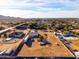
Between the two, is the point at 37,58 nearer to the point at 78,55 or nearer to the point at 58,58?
the point at 58,58

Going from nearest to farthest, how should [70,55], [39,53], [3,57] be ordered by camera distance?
[3,57] < [70,55] < [39,53]

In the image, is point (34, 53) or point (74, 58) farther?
point (34, 53)

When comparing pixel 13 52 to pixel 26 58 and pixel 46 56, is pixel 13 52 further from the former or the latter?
pixel 46 56

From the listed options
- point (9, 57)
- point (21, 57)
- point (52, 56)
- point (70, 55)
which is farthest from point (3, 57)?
point (70, 55)

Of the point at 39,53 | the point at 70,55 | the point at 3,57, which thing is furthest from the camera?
the point at 39,53

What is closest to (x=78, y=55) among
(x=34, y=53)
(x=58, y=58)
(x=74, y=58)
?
(x=74, y=58)

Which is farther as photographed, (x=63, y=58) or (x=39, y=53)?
(x=39, y=53)

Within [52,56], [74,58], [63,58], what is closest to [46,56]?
[52,56]
